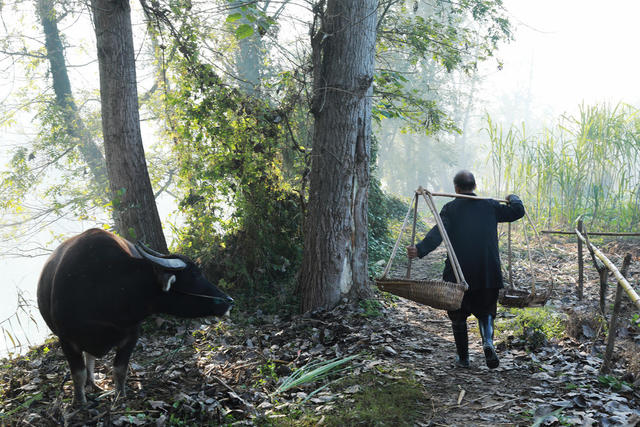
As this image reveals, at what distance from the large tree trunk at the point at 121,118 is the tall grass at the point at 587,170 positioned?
8152 millimetres

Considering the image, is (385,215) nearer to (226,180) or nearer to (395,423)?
(226,180)

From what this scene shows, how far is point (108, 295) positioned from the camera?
385 cm

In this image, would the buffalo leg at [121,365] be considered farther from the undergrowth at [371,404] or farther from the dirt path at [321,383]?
the undergrowth at [371,404]

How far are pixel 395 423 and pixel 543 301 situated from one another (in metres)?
2.33

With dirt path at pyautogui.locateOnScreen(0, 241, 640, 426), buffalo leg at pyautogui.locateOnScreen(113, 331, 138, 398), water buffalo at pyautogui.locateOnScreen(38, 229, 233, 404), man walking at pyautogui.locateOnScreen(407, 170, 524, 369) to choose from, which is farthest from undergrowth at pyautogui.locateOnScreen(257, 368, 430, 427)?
buffalo leg at pyautogui.locateOnScreen(113, 331, 138, 398)

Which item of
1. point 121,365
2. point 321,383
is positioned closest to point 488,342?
point 321,383

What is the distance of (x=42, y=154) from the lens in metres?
15.3

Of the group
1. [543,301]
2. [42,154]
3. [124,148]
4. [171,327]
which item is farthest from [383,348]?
[42,154]

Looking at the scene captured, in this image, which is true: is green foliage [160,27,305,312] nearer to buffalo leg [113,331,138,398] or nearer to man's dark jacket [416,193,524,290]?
buffalo leg [113,331,138,398]

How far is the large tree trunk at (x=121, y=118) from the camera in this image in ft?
21.1

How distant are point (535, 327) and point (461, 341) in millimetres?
1139

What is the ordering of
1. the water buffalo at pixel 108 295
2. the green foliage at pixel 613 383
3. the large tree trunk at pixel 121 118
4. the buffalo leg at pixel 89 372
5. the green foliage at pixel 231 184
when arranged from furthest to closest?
the green foliage at pixel 231 184, the large tree trunk at pixel 121 118, the buffalo leg at pixel 89 372, the water buffalo at pixel 108 295, the green foliage at pixel 613 383

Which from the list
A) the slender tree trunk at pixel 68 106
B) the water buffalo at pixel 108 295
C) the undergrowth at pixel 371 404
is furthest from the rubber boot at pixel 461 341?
the slender tree trunk at pixel 68 106

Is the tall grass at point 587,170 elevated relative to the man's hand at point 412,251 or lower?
elevated
